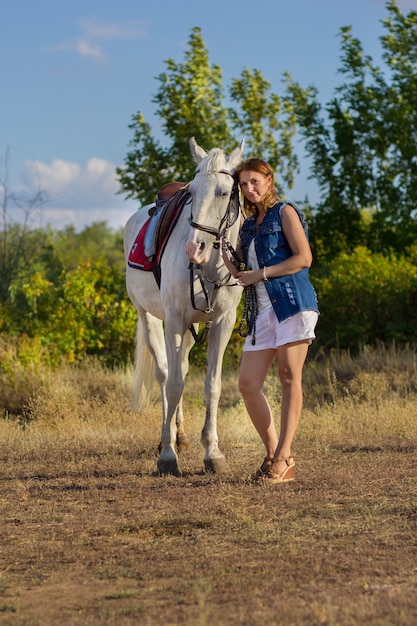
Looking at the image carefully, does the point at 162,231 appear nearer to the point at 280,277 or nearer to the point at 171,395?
the point at 171,395

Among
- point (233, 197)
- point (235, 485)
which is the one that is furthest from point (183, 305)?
point (235, 485)

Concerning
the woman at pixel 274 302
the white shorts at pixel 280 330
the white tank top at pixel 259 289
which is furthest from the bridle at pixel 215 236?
the white shorts at pixel 280 330

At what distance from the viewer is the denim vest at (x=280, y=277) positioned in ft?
20.8

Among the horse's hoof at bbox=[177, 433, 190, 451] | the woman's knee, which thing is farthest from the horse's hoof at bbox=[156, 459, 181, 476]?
the horse's hoof at bbox=[177, 433, 190, 451]

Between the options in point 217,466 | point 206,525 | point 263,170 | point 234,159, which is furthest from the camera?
point 217,466

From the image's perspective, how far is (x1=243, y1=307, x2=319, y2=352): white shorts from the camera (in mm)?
6320

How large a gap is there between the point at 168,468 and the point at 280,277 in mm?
1861

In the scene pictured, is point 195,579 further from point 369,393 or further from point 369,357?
point 369,357

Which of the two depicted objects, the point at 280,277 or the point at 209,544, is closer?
the point at 209,544

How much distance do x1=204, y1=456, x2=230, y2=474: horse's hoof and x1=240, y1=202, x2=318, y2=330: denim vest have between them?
1.44 metres

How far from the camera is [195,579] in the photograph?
4.38 meters

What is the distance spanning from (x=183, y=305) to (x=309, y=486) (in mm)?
1749

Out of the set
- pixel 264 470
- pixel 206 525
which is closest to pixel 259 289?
pixel 264 470

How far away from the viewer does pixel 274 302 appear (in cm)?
637
